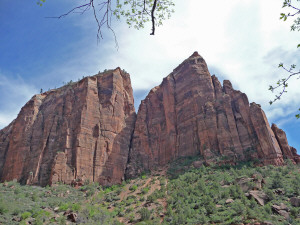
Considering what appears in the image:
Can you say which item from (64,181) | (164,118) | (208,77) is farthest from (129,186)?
(208,77)

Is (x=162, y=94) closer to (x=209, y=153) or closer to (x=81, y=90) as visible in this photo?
(x=81, y=90)

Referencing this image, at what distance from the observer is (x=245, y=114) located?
166 ft

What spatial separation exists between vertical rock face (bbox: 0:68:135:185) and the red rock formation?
107 ft

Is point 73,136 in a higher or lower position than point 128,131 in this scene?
lower

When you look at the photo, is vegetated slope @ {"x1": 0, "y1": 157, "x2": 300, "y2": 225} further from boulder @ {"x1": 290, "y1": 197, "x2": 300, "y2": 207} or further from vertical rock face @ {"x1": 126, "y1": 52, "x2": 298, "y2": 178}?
vertical rock face @ {"x1": 126, "y1": 52, "x2": 298, "y2": 178}

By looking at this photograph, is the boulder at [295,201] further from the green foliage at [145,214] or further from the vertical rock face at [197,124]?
the vertical rock face at [197,124]

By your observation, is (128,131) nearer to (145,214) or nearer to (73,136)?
(73,136)

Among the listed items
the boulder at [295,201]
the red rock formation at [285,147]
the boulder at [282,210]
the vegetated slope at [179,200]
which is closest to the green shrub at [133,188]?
the vegetated slope at [179,200]

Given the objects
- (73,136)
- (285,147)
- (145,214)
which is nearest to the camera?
(145,214)

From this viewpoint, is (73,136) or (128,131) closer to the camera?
(73,136)

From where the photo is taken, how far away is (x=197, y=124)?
54344 mm

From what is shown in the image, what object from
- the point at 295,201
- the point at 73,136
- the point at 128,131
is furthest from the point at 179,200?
Answer: the point at 128,131

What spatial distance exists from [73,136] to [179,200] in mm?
29067

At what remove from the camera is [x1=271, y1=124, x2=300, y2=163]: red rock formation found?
147 feet
